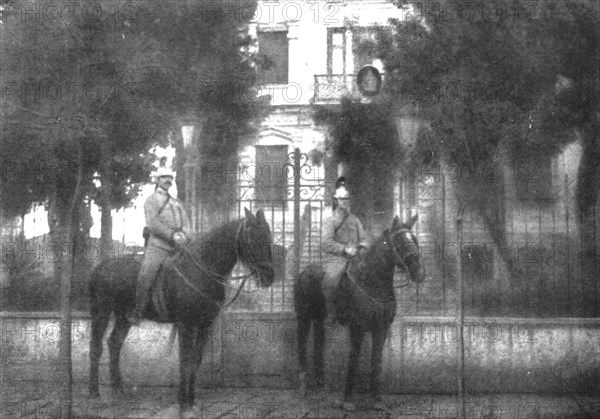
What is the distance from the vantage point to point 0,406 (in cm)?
865

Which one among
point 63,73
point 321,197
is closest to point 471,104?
→ point 321,197

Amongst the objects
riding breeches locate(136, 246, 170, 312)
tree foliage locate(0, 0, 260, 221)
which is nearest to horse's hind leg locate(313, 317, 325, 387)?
riding breeches locate(136, 246, 170, 312)

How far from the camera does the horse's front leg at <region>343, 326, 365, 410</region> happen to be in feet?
28.5

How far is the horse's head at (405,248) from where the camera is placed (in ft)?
26.8

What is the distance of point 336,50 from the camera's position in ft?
31.6

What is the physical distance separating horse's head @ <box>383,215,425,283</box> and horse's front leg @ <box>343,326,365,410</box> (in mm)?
1038

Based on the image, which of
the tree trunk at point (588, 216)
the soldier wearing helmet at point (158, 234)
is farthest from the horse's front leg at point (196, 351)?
the tree trunk at point (588, 216)

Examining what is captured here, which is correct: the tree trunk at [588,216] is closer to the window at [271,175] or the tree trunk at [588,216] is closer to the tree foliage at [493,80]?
the tree foliage at [493,80]

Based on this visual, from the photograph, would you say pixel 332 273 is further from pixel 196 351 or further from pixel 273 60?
pixel 273 60

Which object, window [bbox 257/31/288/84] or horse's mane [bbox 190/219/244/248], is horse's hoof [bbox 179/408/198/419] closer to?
horse's mane [bbox 190/219/244/248]

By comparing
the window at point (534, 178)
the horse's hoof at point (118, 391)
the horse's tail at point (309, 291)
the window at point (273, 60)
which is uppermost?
the window at point (273, 60)

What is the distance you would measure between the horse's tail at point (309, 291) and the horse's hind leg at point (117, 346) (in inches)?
85.7

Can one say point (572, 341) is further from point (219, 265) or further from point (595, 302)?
point (219, 265)

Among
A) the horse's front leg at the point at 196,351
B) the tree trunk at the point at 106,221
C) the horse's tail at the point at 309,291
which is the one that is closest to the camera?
the horse's front leg at the point at 196,351
